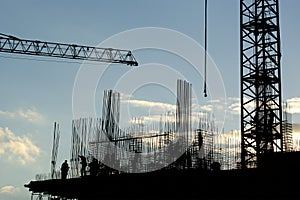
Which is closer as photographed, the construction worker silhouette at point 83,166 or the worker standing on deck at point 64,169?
the worker standing on deck at point 64,169

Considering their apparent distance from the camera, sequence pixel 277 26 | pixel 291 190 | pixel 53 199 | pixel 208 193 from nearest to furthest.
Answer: pixel 291 190 < pixel 208 193 < pixel 277 26 < pixel 53 199

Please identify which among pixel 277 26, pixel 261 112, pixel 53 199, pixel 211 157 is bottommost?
pixel 53 199

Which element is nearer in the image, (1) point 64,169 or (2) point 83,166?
(1) point 64,169

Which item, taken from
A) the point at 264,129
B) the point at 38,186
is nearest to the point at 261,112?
the point at 264,129

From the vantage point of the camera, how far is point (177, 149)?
146 feet

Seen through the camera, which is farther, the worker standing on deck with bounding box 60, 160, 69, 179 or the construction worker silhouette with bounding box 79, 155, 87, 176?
the construction worker silhouette with bounding box 79, 155, 87, 176

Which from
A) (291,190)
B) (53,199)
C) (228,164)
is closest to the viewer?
(291,190)

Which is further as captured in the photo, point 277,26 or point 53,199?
point 53,199

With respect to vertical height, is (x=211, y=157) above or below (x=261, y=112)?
below

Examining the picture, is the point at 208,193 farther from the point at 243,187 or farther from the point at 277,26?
the point at 277,26

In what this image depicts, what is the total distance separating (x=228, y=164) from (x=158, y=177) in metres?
6.72

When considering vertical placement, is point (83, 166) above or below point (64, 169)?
above

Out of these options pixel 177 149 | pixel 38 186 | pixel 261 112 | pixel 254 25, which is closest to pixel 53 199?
pixel 38 186

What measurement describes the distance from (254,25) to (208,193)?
1700 cm
